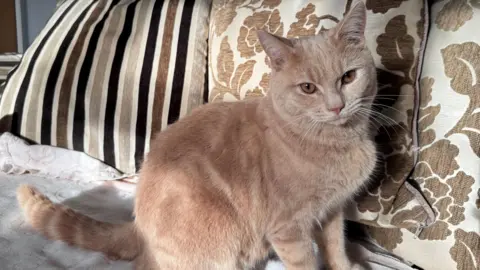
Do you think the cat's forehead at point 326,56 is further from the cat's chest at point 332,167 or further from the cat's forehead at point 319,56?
the cat's chest at point 332,167

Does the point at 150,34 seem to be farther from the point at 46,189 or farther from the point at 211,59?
the point at 46,189

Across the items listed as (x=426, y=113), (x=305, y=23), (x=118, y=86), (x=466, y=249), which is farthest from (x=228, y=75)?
(x=466, y=249)

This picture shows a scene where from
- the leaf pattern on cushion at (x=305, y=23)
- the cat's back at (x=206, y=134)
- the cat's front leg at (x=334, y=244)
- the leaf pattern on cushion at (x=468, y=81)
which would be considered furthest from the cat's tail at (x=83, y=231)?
the leaf pattern on cushion at (x=468, y=81)

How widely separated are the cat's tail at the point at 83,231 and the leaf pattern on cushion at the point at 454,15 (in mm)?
938

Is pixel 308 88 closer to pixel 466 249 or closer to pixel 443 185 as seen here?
pixel 443 185

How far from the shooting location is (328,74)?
92 cm

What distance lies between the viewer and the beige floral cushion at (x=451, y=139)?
0.98m

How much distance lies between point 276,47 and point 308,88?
12 cm

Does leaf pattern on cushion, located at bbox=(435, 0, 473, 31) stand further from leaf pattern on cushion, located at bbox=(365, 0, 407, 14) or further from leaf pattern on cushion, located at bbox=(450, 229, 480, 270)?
leaf pattern on cushion, located at bbox=(450, 229, 480, 270)

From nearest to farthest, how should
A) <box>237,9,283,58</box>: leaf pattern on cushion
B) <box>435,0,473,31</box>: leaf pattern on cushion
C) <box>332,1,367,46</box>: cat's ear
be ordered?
<box>332,1,367,46</box>: cat's ear → <box>435,0,473,31</box>: leaf pattern on cushion → <box>237,9,283,58</box>: leaf pattern on cushion

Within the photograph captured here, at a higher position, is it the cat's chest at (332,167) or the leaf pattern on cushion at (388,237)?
the cat's chest at (332,167)

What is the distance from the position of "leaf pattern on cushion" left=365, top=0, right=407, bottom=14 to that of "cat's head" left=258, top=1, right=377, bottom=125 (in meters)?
0.20

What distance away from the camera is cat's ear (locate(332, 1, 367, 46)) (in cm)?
89

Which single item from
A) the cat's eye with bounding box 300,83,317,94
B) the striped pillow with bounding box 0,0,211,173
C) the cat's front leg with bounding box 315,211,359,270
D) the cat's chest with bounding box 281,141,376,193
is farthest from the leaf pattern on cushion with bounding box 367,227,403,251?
the striped pillow with bounding box 0,0,211,173
